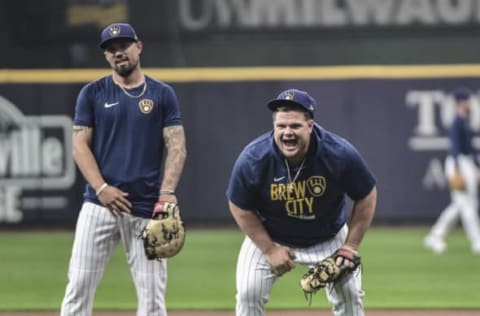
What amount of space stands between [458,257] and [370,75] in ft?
11.7

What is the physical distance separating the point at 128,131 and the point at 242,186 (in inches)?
32.5

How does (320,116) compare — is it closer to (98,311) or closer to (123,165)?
(98,311)

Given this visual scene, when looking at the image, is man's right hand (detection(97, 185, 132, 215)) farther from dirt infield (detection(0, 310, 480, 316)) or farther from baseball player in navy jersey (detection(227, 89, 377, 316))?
dirt infield (detection(0, 310, 480, 316))

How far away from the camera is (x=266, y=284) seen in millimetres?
6426

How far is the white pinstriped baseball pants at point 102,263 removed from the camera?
684cm

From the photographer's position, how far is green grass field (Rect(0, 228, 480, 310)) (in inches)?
401

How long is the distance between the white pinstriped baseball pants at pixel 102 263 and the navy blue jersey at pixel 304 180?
0.71m

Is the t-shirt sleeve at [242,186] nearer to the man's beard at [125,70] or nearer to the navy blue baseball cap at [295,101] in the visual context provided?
the navy blue baseball cap at [295,101]

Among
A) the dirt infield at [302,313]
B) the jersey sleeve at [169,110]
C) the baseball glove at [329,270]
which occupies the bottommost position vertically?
the dirt infield at [302,313]

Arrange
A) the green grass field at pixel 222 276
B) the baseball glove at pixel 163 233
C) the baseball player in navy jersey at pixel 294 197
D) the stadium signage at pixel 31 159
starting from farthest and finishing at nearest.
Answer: the stadium signage at pixel 31 159 < the green grass field at pixel 222 276 < the baseball glove at pixel 163 233 < the baseball player in navy jersey at pixel 294 197

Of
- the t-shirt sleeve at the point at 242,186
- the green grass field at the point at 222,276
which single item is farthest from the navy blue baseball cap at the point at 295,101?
the green grass field at the point at 222,276

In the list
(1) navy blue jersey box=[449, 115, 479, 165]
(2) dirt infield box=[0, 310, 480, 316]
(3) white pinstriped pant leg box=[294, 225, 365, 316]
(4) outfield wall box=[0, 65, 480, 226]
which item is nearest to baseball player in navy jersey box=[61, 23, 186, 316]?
(3) white pinstriped pant leg box=[294, 225, 365, 316]

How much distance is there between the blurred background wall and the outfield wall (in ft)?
0.04

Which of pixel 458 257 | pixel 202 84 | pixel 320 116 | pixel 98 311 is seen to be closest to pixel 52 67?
pixel 202 84
